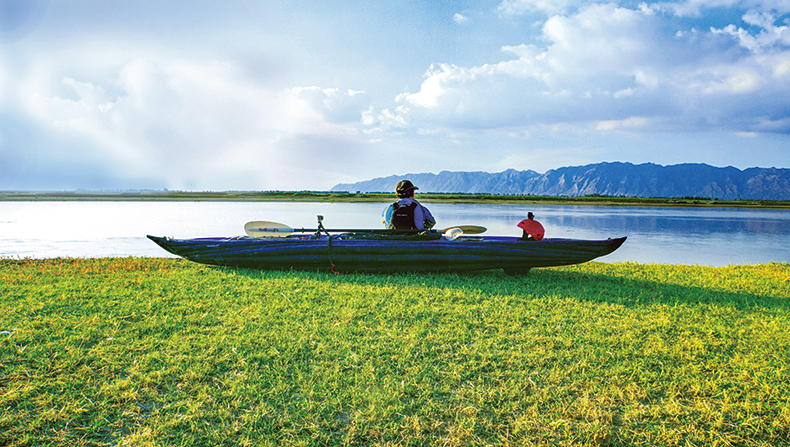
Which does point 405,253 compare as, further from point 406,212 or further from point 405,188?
point 405,188

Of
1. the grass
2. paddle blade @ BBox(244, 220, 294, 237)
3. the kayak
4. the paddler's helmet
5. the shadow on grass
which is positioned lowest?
the grass

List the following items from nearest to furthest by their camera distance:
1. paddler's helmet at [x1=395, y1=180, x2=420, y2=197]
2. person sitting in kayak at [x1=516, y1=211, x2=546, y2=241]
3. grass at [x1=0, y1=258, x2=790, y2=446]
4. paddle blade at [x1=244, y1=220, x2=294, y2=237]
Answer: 1. grass at [x1=0, y1=258, x2=790, y2=446]
2. person sitting in kayak at [x1=516, y1=211, x2=546, y2=241]
3. paddler's helmet at [x1=395, y1=180, x2=420, y2=197]
4. paddle blade at [x1=244, y1=220, x2=294, y2=237]

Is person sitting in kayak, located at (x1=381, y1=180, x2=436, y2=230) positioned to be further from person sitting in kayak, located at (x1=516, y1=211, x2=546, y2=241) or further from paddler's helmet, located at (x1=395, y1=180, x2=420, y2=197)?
person sitting in kayak, located at (x1=516, y1=211, x2=546, y2=241)

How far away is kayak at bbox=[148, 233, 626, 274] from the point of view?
9000mm

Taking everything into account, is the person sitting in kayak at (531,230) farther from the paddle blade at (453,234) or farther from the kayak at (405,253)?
the paddle blade at (453,234)

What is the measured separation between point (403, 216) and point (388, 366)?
5.42 m

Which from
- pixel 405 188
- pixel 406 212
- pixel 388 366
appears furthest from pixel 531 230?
pixel 388 366

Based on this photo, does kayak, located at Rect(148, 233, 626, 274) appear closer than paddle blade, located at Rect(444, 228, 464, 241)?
Yes

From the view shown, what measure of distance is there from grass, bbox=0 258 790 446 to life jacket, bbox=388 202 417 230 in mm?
2128

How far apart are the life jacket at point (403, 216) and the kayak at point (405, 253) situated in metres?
0.31

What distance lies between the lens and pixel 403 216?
31.4 feet

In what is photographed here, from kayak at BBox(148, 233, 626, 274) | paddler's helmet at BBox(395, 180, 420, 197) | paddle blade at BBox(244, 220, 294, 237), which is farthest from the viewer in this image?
paddle blade at BBox(244, 220, 294, 237)

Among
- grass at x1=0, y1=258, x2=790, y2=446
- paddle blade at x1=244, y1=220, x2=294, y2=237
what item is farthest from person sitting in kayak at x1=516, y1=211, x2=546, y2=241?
paddle blade at x1=244, y1=220, x2=294, y2=237

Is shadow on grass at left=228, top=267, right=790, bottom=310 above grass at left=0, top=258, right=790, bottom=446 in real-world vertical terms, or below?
above
